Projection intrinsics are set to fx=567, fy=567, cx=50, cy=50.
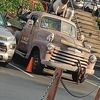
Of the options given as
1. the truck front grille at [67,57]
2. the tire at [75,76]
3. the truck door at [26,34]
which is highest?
the truck door at [26,34]

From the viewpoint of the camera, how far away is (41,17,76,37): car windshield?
1980cm

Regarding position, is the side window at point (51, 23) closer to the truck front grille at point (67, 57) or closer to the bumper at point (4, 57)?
the truck front grille at point (67, 57)

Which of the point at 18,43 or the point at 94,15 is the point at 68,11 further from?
the point at 94,15

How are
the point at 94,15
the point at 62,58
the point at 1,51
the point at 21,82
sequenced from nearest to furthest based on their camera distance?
the point at 21,82, the point at 1,51, the point at 62,58, the point at 94,15

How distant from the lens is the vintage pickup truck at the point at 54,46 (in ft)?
60.4

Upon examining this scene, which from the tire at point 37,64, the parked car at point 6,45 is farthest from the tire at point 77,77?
the parked car at point 6,45

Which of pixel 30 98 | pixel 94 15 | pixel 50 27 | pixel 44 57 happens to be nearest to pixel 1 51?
pixel 44 57

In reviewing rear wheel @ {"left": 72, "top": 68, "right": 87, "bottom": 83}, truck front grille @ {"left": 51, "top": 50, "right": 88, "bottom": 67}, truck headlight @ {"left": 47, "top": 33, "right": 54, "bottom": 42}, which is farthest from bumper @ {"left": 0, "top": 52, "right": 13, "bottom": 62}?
rear wheel @ {"left": 72, "top": 68, "right": 87, "bottom": 83}

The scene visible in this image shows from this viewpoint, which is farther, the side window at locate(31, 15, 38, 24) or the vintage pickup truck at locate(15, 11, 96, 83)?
the side window at locate(31, 15, 38, 24)

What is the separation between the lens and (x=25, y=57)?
19.8 m

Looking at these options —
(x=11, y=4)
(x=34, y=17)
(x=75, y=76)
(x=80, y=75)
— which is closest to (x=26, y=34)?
(x=34, y=17)

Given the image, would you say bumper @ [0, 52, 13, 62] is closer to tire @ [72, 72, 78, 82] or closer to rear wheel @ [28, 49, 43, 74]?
rear wheel @ [28, 49, 43, 74]

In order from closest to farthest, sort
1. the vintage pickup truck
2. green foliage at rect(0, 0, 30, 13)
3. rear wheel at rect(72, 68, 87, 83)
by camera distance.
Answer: the vintage pickup truck, rear wheel at rect(72, 68, 87, 83), green foliage at rect(0, 0, 30, 13)

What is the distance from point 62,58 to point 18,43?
260 centimetres
